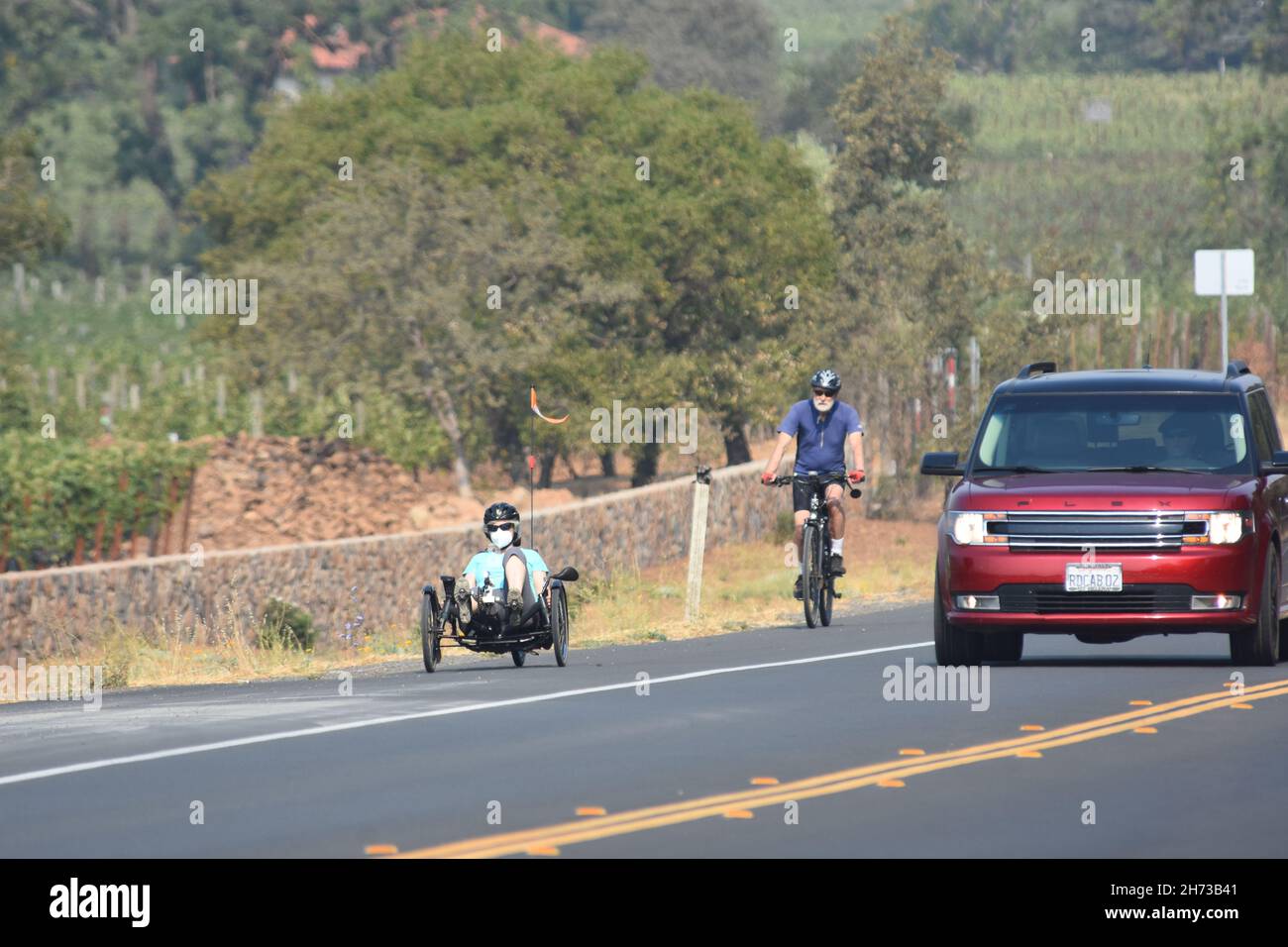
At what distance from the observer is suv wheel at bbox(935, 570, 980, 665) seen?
54.4ft

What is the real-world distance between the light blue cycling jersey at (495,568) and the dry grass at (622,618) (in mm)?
2106

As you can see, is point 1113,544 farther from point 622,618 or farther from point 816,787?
point 622,618

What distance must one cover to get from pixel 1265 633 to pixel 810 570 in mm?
5394

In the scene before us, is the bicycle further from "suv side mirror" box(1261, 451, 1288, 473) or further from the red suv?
"suv side mirror" box(1261, 451, 1288, 473)

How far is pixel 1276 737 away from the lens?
43.3 ft

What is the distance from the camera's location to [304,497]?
129ft

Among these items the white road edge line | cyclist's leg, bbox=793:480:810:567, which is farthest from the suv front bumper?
cyclist's leg, bbox=793:480:810:567

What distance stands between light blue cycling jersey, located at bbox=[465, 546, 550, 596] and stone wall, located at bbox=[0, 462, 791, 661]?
10.4 meters

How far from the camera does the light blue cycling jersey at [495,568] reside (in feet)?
57.5

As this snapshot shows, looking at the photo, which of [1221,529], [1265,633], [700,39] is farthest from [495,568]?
[700,39]

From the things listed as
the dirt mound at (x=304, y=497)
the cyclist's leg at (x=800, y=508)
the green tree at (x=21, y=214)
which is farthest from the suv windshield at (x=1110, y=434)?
the green tree at (x=21, y=214)

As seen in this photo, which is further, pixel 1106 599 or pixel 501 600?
pixel 501 600

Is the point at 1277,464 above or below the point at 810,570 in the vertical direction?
above
